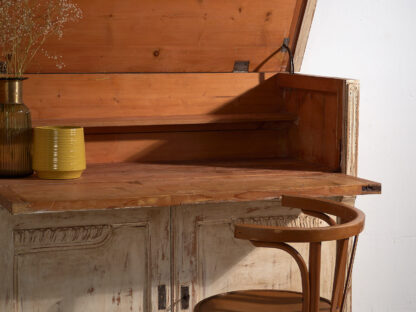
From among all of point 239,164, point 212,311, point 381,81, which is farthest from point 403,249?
point 212,311

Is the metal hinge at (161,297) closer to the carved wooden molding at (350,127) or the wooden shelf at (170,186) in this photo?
the wooden shelf at (170,186)

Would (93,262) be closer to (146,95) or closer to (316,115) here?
(146,95)

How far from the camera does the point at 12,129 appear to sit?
2.12 m

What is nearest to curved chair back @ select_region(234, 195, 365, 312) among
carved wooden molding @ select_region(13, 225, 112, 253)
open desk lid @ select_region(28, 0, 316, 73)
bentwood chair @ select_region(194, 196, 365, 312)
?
bentwood chair @ select_region(194, 196, 365, 312)

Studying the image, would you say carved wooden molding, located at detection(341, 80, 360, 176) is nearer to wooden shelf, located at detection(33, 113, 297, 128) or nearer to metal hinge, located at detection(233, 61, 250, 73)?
wooden shelf, located at detection(33, 113, 297, 128)

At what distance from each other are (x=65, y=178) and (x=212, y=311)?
63 centimetres

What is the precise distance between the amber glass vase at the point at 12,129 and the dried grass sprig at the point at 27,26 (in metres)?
0.06

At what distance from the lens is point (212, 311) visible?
1.78 metres

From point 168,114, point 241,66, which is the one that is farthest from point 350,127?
point 168,114

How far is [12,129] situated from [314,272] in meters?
1.03

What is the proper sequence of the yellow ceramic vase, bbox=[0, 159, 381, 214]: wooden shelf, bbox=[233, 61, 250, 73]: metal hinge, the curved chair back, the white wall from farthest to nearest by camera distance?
the white wall → bbox=[233, 61, 250, 73]: metal hinge → the yellow ceramic vase → bbox=[0, 159, 381, 214]: wooden shelf → the curved chair back

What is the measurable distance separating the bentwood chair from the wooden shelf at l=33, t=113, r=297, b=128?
621 millimetres

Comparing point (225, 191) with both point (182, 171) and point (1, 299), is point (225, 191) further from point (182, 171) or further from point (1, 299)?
point (1, 299)

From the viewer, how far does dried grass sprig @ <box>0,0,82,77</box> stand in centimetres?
Result: 215
